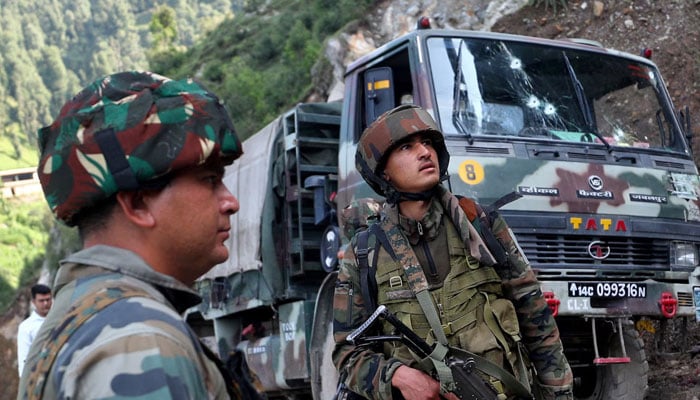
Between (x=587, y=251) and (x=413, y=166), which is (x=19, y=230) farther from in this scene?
(x=413, y=166)

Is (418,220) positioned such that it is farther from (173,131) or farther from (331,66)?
(331,66)

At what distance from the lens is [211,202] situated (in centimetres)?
159

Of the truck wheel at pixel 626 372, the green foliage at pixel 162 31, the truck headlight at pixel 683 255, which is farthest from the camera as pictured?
the green foliage at pixel 162 31

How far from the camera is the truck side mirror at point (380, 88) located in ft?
17.7

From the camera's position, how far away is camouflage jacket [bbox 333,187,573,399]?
10.7ft

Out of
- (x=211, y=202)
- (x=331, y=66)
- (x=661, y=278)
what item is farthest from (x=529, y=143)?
(x=331, y=66)

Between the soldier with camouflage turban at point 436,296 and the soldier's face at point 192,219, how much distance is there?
5.33ft

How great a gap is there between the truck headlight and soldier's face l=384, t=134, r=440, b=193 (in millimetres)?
2751

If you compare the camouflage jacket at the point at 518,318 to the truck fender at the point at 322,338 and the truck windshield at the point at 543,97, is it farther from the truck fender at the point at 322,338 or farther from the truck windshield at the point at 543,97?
the truck fender at the point at 322,338

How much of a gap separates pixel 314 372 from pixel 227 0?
151 meters

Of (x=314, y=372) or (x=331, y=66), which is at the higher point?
(x=331, y=66)

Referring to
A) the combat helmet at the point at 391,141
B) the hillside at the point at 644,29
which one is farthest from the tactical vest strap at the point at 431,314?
the hillside at the point at 644,29

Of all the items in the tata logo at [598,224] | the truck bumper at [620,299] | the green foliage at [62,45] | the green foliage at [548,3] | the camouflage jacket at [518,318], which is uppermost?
the green foliage at [62,45]

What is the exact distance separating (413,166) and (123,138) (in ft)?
7.06
